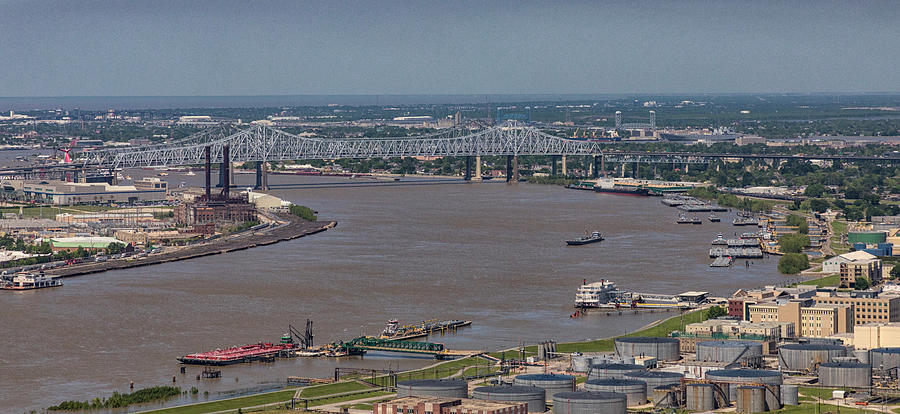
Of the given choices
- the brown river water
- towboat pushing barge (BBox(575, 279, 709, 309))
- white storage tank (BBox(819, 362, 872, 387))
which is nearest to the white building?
the brown river water

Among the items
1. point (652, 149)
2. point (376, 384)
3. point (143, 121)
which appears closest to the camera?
point (376, 384)

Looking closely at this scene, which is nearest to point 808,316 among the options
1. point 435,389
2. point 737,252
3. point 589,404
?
point 589,404

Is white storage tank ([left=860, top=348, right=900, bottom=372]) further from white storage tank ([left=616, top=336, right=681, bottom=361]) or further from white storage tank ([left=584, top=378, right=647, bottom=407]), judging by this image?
white storage tank ([left=584, top=378, right=647, bottom=407])

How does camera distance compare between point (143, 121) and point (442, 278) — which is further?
point (143, 121)

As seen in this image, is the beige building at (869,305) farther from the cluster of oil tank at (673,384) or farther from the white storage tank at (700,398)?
the white storage tank at (700,398)

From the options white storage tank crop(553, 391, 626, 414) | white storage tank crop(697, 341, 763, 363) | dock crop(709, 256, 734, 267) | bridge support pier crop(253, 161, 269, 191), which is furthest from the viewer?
bridge support pier crop(253, 161, 269, 191)

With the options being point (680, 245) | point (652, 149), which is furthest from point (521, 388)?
point (652, 149)

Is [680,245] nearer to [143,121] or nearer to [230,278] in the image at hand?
[230,278]
